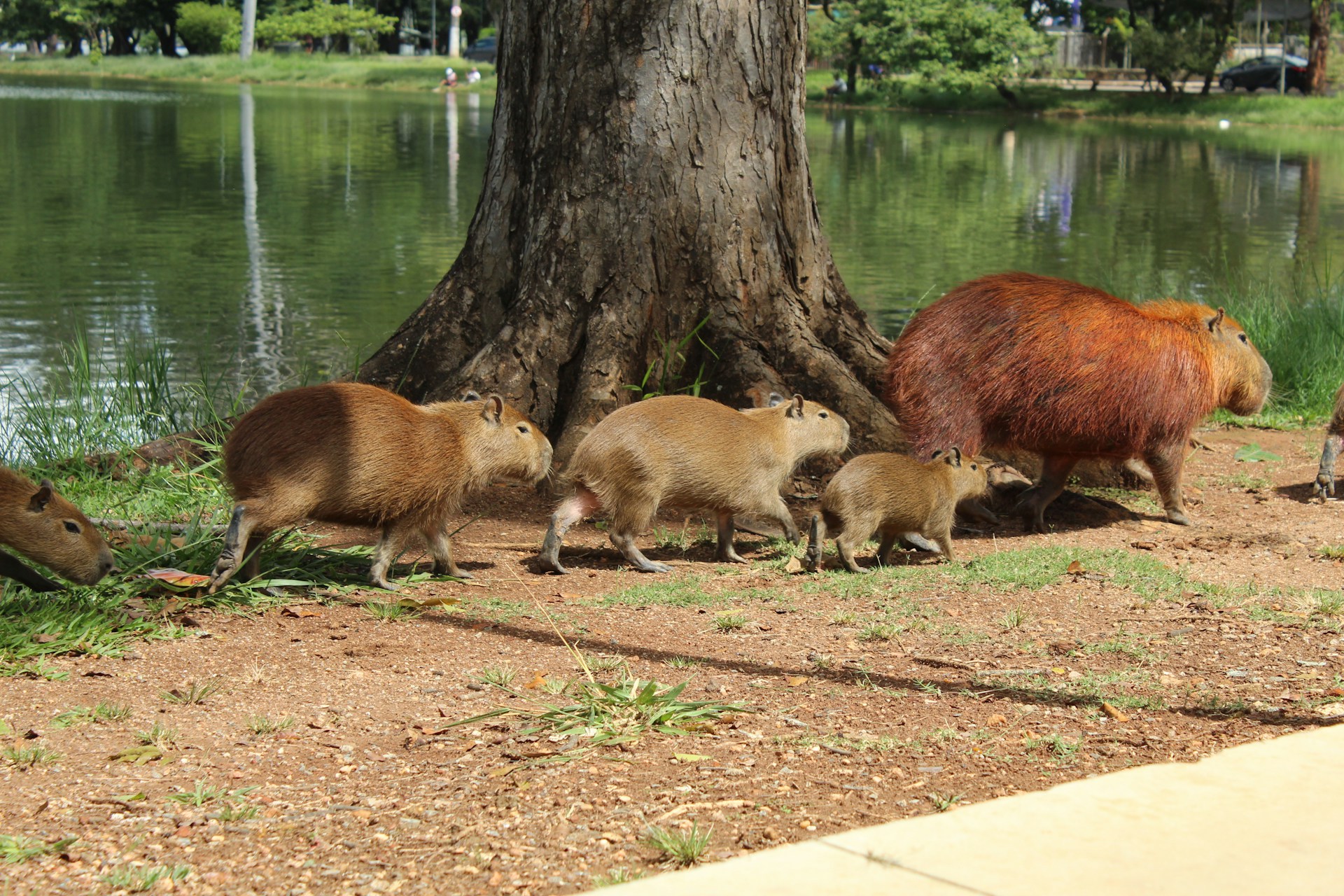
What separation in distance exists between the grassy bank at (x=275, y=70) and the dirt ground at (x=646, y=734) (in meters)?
56.3

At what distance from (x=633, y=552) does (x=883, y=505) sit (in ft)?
3.41

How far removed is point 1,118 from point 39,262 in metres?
19.2

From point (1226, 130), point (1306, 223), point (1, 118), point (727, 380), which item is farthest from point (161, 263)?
point (1226, 130)

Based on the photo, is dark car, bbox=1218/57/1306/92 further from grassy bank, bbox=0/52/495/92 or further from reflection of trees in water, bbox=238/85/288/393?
reflection of trees in water, bbox=238/85/288/393

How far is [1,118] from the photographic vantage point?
3067 cm

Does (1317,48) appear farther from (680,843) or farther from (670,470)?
(680,843)

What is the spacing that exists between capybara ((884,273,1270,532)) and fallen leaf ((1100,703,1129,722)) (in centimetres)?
262

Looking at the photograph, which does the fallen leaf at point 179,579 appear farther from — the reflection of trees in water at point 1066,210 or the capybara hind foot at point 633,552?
the reflection of trees in water at point 1066,210

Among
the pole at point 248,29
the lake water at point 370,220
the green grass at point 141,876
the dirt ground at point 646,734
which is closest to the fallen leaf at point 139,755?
the dirt ground at point 646,734

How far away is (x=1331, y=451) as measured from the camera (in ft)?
22.5

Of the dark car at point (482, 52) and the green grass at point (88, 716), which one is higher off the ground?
the dark car at point (482, 52)

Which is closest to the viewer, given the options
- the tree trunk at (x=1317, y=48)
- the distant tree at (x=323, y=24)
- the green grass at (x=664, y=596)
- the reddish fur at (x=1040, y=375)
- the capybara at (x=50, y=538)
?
the capybara at (x=50, y=538)

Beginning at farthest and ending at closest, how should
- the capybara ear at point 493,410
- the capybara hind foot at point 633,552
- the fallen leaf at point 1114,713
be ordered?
the capybara hind foot at point 633,552 < the capybara ear at point 493,410 < the fallen leaf at point 1114,713

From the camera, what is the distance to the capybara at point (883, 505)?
5.43 m
